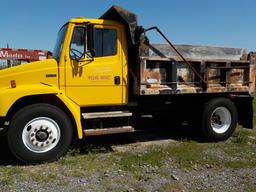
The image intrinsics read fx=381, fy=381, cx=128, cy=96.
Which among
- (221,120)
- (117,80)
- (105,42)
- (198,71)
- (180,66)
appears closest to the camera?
(105,42)

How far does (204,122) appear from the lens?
8547 millimetres

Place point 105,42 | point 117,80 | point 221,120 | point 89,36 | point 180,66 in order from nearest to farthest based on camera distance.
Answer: point 89,36
point 105,42
point 117,80
point 180,66
point 221,120

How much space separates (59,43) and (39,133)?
184cm

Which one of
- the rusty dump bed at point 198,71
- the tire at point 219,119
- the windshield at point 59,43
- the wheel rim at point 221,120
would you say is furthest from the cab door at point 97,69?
the wheel rim at point 221,120

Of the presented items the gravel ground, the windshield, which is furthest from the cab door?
the gravel ground

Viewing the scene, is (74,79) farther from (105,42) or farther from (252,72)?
(252,72)

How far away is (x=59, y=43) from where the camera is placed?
7.40 metres

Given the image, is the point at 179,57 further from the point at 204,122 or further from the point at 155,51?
the point at 204,122

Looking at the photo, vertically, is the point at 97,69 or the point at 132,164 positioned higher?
the point at 97,69

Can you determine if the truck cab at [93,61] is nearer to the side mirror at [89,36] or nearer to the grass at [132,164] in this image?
the side mirror at [89,36]

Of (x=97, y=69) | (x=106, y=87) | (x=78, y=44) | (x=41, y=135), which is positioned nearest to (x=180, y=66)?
(x=106, y=87)

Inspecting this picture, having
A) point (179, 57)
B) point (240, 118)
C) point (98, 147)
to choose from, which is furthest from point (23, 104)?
point (240, 118)

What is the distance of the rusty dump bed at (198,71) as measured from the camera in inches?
305

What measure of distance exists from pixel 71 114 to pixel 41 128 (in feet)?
2.08
